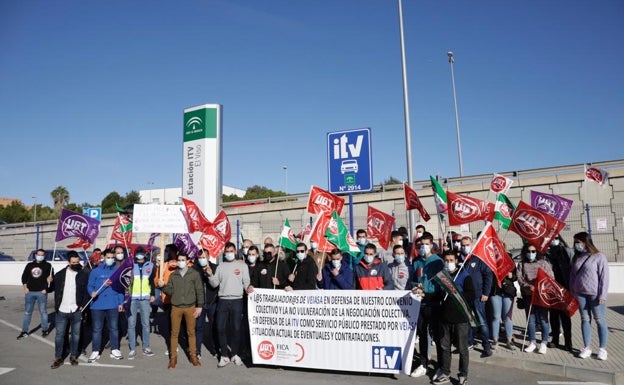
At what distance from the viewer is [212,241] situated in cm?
982

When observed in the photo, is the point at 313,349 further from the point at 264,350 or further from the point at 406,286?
the point at 406,286

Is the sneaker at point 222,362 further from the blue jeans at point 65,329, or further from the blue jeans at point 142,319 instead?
the blue jeans at point 65,329

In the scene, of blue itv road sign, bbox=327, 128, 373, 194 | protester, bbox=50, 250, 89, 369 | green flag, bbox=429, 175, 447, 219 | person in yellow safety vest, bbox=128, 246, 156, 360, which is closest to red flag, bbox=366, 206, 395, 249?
blue itv road sign, bbox=327, 128, 373, 194

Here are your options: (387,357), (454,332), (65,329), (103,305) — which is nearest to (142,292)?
(103,305)

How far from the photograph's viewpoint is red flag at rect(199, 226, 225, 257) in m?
9.71

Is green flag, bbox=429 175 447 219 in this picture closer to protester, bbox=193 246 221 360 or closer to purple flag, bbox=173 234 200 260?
protester, bbox=193 246 221 360

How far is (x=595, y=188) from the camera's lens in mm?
19500

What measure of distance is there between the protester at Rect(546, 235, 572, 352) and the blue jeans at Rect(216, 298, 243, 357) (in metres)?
5.51

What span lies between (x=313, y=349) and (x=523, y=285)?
12.9ft

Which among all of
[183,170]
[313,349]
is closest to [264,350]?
[313,349]

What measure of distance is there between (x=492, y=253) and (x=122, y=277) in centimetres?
646

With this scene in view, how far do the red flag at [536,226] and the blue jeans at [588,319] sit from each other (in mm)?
1007

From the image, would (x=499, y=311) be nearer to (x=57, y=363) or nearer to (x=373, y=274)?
(x=373, y=274)

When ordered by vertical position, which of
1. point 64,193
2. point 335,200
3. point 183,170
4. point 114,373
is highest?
point 64,193
